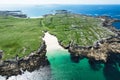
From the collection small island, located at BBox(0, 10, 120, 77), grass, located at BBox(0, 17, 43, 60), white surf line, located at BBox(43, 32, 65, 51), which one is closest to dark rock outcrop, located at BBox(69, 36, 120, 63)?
small island, located at BBox(0, 10, 120, 77)

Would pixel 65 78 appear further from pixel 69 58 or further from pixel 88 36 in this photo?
pixel 88 36

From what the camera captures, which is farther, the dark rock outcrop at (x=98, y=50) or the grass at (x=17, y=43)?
the dark rock outcrop at (x=98, y=50)

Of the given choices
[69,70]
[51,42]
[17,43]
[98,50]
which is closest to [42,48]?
[17,43]

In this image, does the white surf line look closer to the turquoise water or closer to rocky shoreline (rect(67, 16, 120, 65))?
rocky shoreline (rect(67, 16, 120, 65))

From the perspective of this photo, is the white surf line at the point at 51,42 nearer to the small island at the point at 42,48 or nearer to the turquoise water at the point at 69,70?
the small island at the point at 42,48

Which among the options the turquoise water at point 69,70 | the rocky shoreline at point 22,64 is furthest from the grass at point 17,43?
the turquoise water at point 69,70

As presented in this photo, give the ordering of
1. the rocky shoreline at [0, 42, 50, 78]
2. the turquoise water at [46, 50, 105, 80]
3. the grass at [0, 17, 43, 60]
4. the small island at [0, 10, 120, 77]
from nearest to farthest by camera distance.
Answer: the turquoise water at [46, 50, 105, 80], the rocky shoreline at [0, 42, 50, 78], the small island at [0, 10, 120, 77], the grass at [0, 17, 43, 60]
